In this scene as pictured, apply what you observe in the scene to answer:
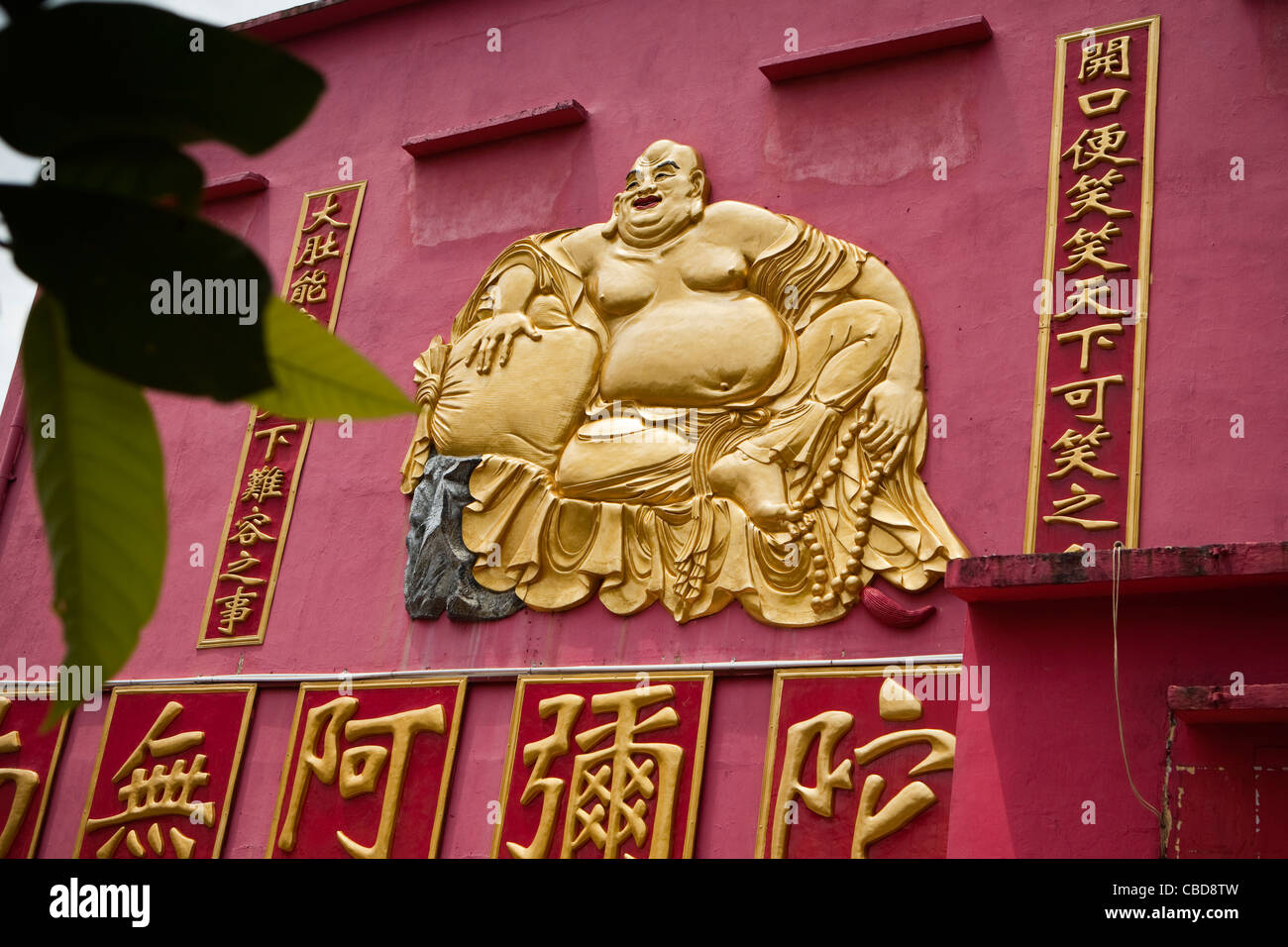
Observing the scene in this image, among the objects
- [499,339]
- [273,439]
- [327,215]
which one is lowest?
[273,439]

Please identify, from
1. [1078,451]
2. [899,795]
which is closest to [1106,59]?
[1078,451]

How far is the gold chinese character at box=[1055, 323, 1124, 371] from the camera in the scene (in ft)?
11.3

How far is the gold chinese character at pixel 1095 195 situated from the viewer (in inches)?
141

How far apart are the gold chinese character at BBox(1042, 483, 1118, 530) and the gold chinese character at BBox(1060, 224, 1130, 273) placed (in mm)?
566

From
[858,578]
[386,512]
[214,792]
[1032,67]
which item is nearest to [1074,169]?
[1032,67]

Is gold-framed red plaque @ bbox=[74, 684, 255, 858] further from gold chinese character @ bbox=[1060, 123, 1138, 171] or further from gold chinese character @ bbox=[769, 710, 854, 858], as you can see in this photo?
gold chinese character @ bbox=[1060, 123, 1138, 171]

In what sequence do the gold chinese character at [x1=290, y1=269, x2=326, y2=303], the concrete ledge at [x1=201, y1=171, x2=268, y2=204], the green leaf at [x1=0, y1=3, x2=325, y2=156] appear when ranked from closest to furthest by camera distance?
the green leaf at [x1=0, y1=3, x2=325, y2=156] → the gold chinese character at [x1=290, y1=269, x2=326, y2=303] → the concrete ledge at [x1=201, y1=171, x2=268, y2=204]

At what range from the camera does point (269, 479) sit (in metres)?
4.61

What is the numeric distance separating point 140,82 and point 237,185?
16.6 ft

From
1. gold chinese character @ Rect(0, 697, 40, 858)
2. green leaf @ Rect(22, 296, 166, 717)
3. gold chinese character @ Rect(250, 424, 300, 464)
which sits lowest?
green leaf @ Rect(22, 296, 166, 717)

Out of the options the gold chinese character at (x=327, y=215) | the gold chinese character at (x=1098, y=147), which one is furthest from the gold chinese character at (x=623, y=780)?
the gold chinese character at (x=327, y=215)

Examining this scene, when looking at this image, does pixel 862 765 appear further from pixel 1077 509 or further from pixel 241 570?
pixel 241 570

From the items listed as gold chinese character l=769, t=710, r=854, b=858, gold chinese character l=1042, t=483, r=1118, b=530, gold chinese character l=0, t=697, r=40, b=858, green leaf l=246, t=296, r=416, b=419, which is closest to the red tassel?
gold chinese character l=769, t=710, r=854, b=858
